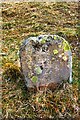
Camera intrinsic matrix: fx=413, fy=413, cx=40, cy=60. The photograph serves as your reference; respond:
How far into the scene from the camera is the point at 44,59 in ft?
11.0

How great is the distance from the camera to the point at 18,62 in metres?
3.68

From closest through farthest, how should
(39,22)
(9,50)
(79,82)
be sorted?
(79,82)
(9,50)
(39,22)

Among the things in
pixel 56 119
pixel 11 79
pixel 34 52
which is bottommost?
pixel 56 119

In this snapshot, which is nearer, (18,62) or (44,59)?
(44,59)

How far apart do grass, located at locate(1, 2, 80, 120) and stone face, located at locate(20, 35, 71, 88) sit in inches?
4.7

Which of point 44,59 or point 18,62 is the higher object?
point 44,59

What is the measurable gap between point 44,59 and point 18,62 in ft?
1.32

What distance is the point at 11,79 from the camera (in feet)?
11.7

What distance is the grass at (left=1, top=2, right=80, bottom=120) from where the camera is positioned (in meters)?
3.33

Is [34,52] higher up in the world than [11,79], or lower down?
higher up

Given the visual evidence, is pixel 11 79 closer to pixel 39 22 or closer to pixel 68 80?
pixel 68 80

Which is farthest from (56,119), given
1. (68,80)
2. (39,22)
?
(39,22)

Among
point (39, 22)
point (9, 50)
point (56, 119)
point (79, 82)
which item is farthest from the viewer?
point (39, 22)

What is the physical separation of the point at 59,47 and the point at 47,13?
1.35 metres
